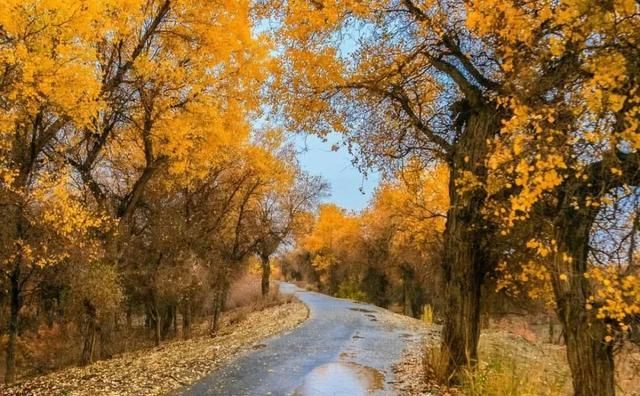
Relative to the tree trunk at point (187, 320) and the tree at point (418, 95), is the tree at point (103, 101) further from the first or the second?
the tree trunk at point (187, 320)

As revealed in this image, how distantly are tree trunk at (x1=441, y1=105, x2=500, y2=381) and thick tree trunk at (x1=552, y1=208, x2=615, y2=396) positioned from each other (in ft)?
9.14

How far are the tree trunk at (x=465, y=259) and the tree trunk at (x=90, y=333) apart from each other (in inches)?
377

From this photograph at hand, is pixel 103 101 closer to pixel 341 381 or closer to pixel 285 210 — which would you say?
pixel 341 381

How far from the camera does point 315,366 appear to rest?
1202 cm

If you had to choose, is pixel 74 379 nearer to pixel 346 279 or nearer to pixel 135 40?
pixel 135 40

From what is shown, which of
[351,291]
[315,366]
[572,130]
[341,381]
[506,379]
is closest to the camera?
[572,130]

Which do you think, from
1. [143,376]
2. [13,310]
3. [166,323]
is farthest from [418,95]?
[166,323]

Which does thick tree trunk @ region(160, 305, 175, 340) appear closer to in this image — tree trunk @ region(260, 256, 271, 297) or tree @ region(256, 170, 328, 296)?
tree @ region(256, 170, 328, 296)

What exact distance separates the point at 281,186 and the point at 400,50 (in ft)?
53.9

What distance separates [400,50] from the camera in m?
10.5

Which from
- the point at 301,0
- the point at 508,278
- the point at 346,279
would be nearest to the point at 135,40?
the point at 301,0

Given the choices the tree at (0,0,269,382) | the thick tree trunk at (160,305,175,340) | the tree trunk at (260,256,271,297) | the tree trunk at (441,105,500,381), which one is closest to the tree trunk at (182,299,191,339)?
the thick tree trunk at (160,305,175,340)

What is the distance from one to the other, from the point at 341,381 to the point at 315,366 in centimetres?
153

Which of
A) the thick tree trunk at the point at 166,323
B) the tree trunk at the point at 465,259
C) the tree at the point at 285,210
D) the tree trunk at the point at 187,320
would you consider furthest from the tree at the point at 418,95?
the tree at the point at 285,210
